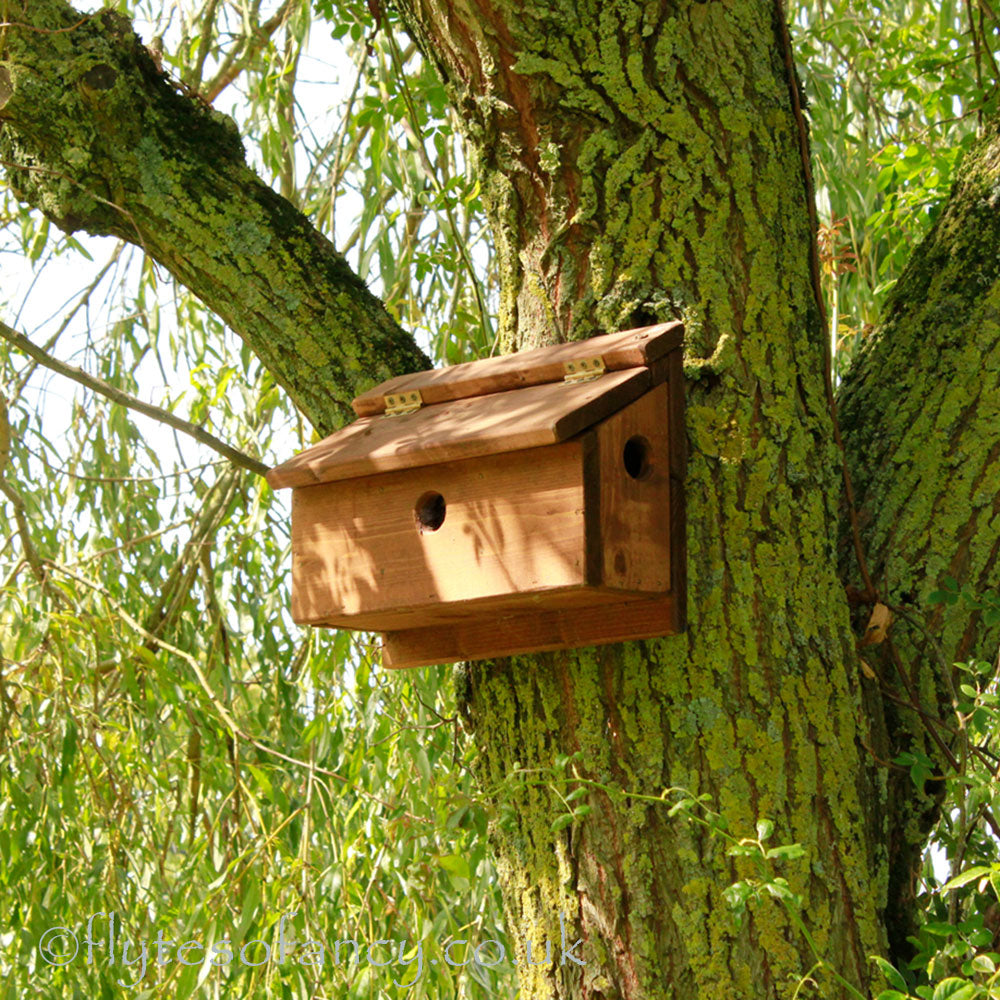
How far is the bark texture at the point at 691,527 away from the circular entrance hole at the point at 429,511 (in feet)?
0.55

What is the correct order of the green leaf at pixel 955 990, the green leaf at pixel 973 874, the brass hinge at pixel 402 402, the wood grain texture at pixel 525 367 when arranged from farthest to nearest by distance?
1. the brass hinge at pixel 402 402
2. the wood grain texture at pixel 525 367
3. the green leaf at pixel 973 874
4. the green leaf at pixel 955 990

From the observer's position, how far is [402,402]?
1543 millimetres

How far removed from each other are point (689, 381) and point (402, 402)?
0.32 meters

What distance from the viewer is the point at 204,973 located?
1950 millimetres

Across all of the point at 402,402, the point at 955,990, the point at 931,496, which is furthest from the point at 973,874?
the point at 402,402

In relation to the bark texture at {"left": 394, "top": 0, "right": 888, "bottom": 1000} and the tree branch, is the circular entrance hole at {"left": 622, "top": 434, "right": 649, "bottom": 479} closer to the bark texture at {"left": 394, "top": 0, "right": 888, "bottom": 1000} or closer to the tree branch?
the bark texture at {"left": 394, "top": 0, "right": 888, "bottom": 1000}

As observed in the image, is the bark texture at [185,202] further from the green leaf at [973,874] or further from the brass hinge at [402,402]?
the green leaf at [973,874]

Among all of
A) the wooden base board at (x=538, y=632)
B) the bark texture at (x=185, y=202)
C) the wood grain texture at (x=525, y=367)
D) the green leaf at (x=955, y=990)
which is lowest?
the green leaf at (x=955, y=990)

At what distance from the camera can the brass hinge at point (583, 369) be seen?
142 centimetres

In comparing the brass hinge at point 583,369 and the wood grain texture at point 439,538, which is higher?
the brass hinge at point 583,369

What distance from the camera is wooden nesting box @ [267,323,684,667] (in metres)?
1.35

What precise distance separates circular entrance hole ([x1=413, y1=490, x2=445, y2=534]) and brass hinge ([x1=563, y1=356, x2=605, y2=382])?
19cm

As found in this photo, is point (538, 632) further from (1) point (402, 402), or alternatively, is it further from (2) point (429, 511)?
(1) point (402, 402)

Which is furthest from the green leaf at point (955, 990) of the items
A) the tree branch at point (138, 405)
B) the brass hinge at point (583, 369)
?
the tree branch at point (138, 405)
